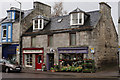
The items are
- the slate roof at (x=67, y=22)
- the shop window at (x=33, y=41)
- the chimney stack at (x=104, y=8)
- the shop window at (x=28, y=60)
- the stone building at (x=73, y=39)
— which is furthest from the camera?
the shop window at (x=28, y=60)

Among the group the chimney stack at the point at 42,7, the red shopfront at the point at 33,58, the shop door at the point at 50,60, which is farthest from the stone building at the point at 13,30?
the shop door at the point at 50,60

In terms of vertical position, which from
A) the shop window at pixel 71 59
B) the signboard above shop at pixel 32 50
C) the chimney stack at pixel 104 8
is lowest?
the shop window at pixel 71 59

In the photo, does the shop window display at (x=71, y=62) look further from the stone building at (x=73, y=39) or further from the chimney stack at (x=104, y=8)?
the chimney stack at (x=104, y=8)

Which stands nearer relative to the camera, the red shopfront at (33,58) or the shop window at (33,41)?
the red shopfront at (33,58)

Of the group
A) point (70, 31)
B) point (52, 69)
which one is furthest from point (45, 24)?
point (52, 69)

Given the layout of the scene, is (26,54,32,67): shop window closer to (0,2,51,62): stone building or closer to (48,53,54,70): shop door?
(0,2,51,62): stone building

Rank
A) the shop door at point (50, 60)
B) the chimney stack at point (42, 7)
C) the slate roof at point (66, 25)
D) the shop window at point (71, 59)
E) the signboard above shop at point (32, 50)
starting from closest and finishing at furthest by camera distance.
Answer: the shop window at point (71, 59) < the slate roof at point (66, 25) < the shop door at point (50, 60) < the signboard above shop at point (32, 50) < the chimney stack at point (42, 7)

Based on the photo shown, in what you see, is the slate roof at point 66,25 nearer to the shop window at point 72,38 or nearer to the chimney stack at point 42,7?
the shop window at point 72,38

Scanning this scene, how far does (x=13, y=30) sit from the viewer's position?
26.0 metres

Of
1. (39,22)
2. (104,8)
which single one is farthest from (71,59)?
(39,22)

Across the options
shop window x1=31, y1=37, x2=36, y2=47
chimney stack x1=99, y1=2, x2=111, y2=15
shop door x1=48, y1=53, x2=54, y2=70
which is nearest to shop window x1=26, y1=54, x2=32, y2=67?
shop window x1=31, y1=37, x2=36, y2=47

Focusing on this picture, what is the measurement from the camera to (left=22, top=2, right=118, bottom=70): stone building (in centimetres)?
1942

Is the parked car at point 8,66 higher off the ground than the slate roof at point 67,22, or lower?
lower

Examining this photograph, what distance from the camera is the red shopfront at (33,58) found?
915 inches
